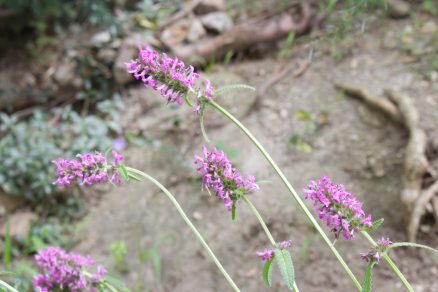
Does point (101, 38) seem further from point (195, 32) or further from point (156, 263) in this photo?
point (156, 263)

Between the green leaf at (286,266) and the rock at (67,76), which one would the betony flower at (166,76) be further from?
the rock at (67,76)

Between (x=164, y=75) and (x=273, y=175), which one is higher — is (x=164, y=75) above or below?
above

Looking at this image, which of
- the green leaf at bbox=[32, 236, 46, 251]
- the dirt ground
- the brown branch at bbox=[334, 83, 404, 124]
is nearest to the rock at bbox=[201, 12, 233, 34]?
the dirt ground

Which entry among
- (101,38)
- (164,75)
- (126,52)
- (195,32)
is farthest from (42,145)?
(164,75)

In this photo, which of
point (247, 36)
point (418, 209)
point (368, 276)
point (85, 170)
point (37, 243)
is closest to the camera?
point (368, 276)

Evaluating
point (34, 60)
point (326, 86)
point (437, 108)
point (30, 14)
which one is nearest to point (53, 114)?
Result: point (34, 60)

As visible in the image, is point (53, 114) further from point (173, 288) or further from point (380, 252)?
point (380, 252)

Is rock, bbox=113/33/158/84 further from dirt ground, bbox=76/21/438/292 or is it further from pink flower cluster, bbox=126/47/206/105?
pink flower cluster, bbox=126/47/206/105
